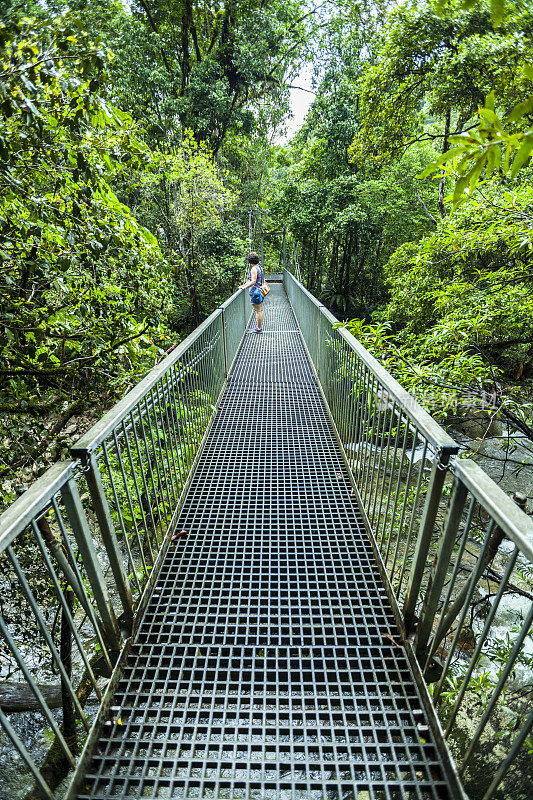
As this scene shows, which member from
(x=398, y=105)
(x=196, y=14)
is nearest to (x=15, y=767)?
(x=398, y=105)

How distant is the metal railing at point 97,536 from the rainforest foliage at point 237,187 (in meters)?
0.72

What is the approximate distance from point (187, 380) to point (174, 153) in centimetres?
1323

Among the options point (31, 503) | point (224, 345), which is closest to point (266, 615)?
point (31, 503)

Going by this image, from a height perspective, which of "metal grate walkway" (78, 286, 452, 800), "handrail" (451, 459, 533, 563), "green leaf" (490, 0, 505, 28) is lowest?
"metal grate walkway" (78, 286, 452, 800)

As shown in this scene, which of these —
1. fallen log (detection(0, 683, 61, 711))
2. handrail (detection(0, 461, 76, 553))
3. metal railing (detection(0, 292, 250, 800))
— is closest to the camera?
handrail (detection(0, 461, 76, 553))

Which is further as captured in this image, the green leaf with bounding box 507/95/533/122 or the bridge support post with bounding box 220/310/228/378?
the bridge support post with bounding box 220/310/228/378

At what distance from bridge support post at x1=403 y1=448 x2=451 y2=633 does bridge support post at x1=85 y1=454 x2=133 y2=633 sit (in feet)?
5.29

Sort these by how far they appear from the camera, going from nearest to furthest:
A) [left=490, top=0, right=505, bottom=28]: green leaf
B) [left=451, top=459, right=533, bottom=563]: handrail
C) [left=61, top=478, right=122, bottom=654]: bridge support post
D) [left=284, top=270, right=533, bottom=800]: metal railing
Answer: [left=490, top=0, right=505, bottom=28]: green leaf → [left=451, top=459, right=533, bottom=563]: handrail → [left=284, top=270, right=533, bottom=800]: metal railing → [left=61, top=478, right=122, bottom=654]: bridge support post

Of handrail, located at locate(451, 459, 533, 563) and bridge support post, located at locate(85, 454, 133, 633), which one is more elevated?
handrail, located at locate(451, 459, 533, 563)

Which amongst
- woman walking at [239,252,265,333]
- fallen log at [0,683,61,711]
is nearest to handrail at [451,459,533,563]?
fallen log at [0,683,61,711]

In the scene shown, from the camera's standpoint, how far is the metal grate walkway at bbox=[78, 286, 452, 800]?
1.84 meters

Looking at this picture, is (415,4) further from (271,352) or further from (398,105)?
(271,352)

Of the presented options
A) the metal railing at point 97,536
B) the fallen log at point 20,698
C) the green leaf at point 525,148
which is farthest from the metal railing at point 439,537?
the fallen log at point 20,698

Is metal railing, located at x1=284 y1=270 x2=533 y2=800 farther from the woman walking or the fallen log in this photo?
the fallen log
